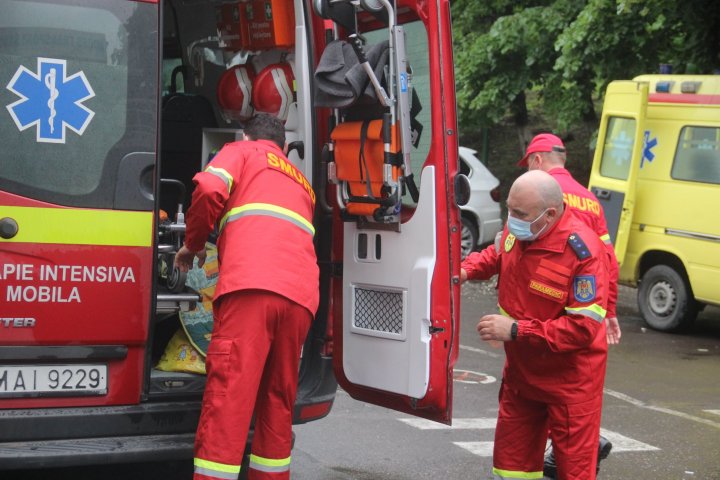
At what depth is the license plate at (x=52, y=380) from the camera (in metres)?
4.42

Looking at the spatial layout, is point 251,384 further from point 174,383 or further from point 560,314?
point 560,314

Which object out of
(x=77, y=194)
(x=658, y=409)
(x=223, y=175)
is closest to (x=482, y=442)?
(x=658, y=409)

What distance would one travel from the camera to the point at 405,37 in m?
4.73

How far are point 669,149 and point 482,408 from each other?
177 inches

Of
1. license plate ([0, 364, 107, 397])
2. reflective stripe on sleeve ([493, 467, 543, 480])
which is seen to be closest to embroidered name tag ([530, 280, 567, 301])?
reflective stripe on sleeve ([493, 467, 543, 480])

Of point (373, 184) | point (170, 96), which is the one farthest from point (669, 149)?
point (373, 184)

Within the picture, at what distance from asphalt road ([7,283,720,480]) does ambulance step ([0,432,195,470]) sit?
1.16 meters

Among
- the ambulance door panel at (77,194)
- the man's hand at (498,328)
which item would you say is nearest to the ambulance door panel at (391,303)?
the man's hand at (498,328)

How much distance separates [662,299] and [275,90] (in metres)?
6.67

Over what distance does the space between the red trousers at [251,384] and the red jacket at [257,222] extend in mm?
70

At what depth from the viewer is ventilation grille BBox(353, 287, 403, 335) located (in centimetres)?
491

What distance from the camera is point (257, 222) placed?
472 cm

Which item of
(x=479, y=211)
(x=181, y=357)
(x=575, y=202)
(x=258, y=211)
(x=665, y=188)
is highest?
(x=479, y=211)

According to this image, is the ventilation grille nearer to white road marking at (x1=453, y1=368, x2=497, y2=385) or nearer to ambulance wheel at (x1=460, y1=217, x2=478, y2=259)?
white road marking at (x1=453, y1=368, x2=497, y2=385)
